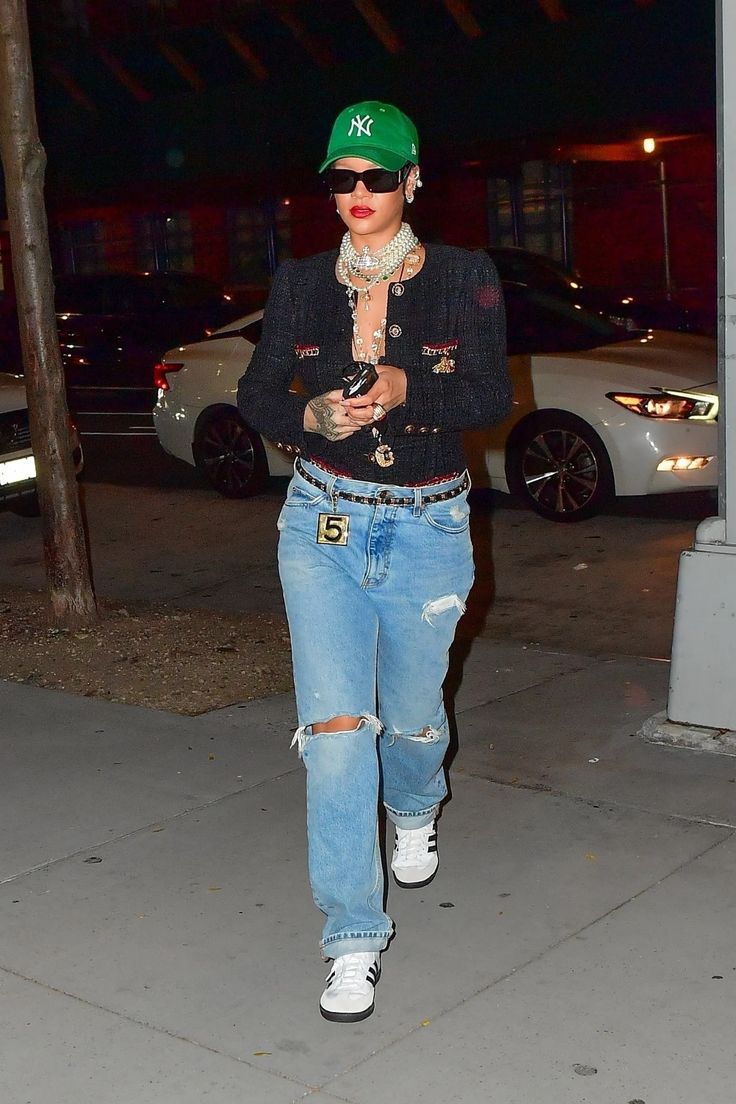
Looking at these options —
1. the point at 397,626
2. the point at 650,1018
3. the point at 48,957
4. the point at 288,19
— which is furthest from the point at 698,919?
the point at 288,19

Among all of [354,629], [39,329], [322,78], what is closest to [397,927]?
[354,629]

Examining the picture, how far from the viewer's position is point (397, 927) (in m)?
4.03

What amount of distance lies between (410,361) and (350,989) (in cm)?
148

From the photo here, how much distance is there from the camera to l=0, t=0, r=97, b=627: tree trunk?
23.4 ft

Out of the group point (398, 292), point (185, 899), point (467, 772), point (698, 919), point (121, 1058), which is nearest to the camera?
point (121, 1058)

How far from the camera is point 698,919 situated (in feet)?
12.9

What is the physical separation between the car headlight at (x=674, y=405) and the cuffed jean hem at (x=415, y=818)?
5723 millimetres

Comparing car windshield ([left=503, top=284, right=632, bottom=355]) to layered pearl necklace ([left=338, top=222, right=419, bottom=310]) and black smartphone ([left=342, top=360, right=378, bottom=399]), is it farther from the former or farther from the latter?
black smartphone ([left=342, top=360, right=378, bottom=399])

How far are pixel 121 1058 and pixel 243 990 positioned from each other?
0.40 meters

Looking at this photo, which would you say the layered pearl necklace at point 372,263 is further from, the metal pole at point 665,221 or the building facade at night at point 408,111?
the metal pole at point 665,221

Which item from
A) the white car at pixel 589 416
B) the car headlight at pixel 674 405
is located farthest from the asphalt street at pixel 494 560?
the car headlight at pixel 674 405

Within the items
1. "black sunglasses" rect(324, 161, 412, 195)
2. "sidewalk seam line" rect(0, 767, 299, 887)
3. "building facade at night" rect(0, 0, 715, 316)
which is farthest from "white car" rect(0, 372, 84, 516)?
"building facade at night" rect(0, 0, 715, 316)

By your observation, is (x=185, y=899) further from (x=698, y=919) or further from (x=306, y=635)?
(x=698, y=919)

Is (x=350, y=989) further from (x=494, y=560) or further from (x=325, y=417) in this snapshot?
(x=494, y=560)
